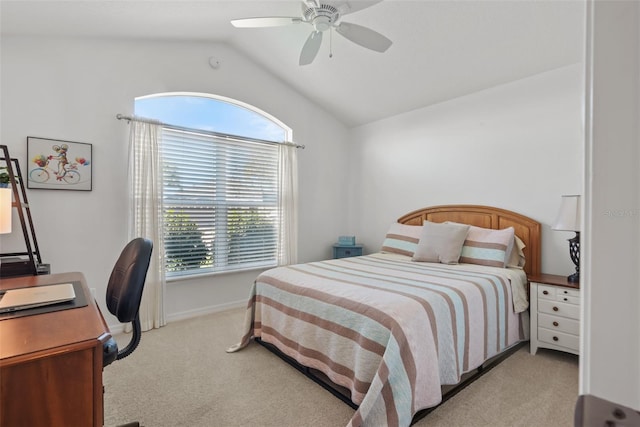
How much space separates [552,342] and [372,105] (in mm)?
3147

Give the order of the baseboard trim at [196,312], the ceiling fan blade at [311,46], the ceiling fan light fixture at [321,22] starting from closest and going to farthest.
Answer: the ceiling fan light fixture at [321,22] → the ceiling fan blade at [311,46] → the baseboard trim at [196,312]

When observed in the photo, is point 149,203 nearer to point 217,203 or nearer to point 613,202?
point 217,203

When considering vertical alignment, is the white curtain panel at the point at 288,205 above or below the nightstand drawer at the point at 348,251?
above

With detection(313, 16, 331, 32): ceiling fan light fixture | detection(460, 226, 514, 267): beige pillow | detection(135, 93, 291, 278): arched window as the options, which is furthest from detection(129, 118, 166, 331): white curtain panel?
detection(460, 226, 514, 267): beige pillow

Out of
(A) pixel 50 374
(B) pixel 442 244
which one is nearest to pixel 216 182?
(B) pixel 442 244

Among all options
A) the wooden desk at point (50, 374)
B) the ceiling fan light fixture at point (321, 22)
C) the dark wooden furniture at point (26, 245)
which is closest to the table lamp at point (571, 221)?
the ceiling fan light fixture at point (321, 22)

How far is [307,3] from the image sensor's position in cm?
204

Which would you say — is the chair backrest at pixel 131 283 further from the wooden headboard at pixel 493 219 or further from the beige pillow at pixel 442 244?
the wooden headboard at pixel 493 219

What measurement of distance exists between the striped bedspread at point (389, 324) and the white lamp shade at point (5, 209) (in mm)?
1639

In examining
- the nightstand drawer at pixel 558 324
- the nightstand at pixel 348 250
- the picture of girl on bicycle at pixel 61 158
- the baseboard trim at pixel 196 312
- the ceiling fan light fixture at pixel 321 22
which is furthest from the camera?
the nightstand at pixel 348 250

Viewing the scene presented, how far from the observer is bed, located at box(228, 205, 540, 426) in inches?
64.9

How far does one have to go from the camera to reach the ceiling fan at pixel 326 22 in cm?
206

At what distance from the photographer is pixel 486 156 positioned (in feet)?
11.2

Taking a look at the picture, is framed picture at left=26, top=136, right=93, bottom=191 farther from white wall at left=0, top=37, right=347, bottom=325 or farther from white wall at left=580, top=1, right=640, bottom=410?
white wall at left=580, top=1, right=640, bottom=410
